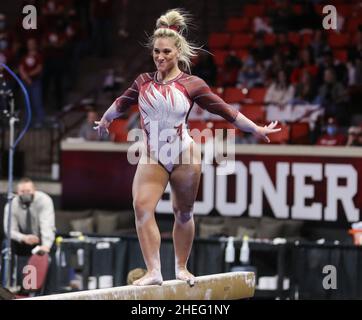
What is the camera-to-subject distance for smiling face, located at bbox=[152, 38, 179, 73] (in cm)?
648

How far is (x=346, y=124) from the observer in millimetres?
13695

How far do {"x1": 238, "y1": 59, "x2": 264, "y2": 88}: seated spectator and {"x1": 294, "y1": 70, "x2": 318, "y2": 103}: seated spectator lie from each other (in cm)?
94

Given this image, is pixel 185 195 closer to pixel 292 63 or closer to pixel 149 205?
pixel 149 205

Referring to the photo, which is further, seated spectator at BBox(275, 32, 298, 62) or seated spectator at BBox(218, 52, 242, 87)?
seated spectator at BBox(218, 52, 242, 87)

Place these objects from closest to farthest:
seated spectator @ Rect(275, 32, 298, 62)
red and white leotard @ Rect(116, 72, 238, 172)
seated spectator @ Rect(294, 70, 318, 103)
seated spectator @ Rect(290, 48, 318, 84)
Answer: red and white leotard @ Rect(116, 72, 238, 172), seated spectator @ Rect(294, 70, 318, 103), seated spectator @ Rect(290, 48, 318, 84), seated spectator @ Rect(275, 32, 298, 62)

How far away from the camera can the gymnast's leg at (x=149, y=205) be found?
21.3ft

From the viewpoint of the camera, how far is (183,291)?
263 inches

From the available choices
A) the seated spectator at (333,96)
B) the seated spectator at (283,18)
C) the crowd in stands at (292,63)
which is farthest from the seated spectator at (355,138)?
the seated spectator at (283,18)

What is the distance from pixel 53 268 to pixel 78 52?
661cm

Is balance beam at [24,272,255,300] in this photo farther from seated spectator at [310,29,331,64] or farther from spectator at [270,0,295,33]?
spectator at [270,0,295,33]

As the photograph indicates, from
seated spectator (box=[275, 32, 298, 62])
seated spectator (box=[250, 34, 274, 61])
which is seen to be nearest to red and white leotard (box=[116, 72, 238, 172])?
seated spectator (box=[275, 32, 298, 62])

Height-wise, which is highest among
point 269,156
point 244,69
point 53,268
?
point 244,69

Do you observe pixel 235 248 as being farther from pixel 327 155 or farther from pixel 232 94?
pixel 232 94
